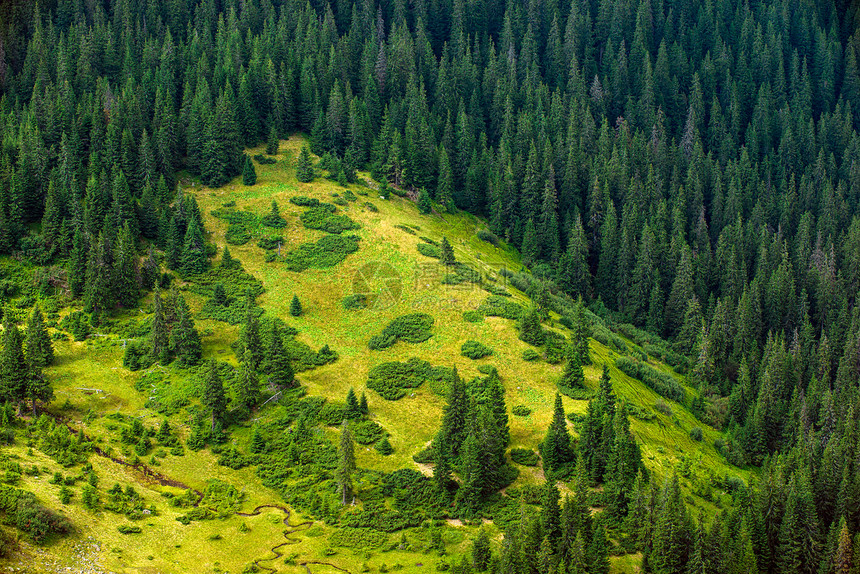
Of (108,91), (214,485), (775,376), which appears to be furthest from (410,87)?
(214,485)

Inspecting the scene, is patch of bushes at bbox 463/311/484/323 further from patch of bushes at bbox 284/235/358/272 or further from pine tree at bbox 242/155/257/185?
pine tree at bbox 242/155/257/185

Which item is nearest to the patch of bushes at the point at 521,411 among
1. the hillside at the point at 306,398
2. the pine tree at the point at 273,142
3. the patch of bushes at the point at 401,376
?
the hillside at the point at 306,398

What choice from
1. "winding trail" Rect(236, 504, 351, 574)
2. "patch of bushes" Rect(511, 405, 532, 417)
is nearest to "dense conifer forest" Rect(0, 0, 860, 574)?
"winding trail" Rect(236, 504, 351, 574)

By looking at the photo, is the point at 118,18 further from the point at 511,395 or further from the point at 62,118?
the point at 511,395

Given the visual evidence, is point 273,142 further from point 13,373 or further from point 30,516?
point 30,516

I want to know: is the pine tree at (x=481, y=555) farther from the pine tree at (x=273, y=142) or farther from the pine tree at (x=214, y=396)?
the pine tree at (x=273, y=142)

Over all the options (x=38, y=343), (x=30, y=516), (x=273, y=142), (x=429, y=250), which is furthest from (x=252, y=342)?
(x=273, y=142)
